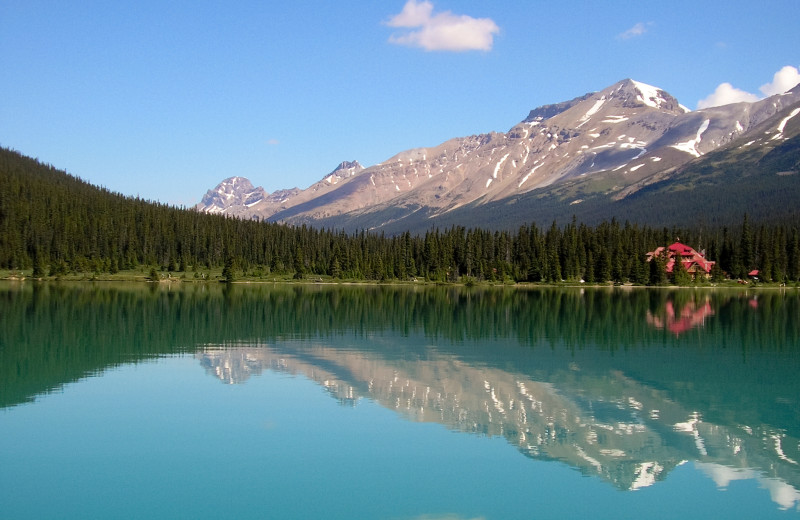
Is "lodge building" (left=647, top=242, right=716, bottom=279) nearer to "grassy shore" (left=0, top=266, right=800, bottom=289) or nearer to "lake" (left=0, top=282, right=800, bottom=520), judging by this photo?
"grassy shore" (left=0, top=266, right=800, bottom=289)

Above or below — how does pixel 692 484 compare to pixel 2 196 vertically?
below

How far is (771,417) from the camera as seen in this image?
2422 centimetres

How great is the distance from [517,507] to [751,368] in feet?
74.3

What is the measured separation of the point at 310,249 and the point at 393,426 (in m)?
137

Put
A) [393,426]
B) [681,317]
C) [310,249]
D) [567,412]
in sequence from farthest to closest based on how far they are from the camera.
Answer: [310,249], [681,317], [567,412], [393,426]

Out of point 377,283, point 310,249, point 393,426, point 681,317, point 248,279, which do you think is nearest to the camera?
point 393,426

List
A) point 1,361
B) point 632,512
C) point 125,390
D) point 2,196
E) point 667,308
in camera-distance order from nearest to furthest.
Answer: point 632,512, point 125,390, point 1,361, point 667,308, point 2,196

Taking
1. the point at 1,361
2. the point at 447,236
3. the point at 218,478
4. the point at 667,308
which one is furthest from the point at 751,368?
the point at 447,236

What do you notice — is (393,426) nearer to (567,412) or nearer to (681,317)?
(567,412)

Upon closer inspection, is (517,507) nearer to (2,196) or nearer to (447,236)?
(447,236)

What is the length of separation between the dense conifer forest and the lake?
91.5 metres

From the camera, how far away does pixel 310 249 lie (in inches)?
6225

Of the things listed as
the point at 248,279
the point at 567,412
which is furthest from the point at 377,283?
the point at 567,412

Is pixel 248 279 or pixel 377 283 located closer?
pixel 248 279
